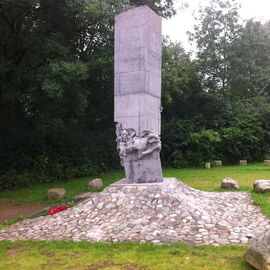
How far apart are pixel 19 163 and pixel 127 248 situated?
1092cm

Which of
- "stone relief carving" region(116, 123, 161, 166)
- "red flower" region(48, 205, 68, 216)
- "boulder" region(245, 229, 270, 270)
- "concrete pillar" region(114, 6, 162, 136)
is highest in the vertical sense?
"concrete pillar" region(114, 6, 162, 136)

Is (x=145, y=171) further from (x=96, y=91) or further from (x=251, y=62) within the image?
(x=251, y=62)

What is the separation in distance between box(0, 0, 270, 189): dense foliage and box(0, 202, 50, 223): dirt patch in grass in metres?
3.50

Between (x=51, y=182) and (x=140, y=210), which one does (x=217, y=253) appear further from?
(x=51, y=182)

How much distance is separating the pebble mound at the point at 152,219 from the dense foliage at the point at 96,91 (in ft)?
14.9

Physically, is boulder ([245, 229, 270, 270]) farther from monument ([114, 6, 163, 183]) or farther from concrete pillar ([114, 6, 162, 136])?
concrete pillar ([114, 6, 162, 136])

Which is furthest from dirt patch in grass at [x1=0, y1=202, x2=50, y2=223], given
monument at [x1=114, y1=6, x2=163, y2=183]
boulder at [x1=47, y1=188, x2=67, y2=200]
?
monument at [x1=114, y1=6, x2=163, y2=183]

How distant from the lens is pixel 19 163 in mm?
16656

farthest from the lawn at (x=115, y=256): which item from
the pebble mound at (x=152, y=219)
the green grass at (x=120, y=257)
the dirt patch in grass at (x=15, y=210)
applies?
the dirt patch in grass at (x=15, y=210)

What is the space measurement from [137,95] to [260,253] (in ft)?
18.9

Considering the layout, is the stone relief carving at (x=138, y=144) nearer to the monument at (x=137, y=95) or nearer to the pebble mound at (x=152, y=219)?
the monument at (x=137, y=95)

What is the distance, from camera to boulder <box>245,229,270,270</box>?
5.29 m

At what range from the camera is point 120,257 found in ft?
21.0

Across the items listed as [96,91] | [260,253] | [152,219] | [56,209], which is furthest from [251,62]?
[260,253]
